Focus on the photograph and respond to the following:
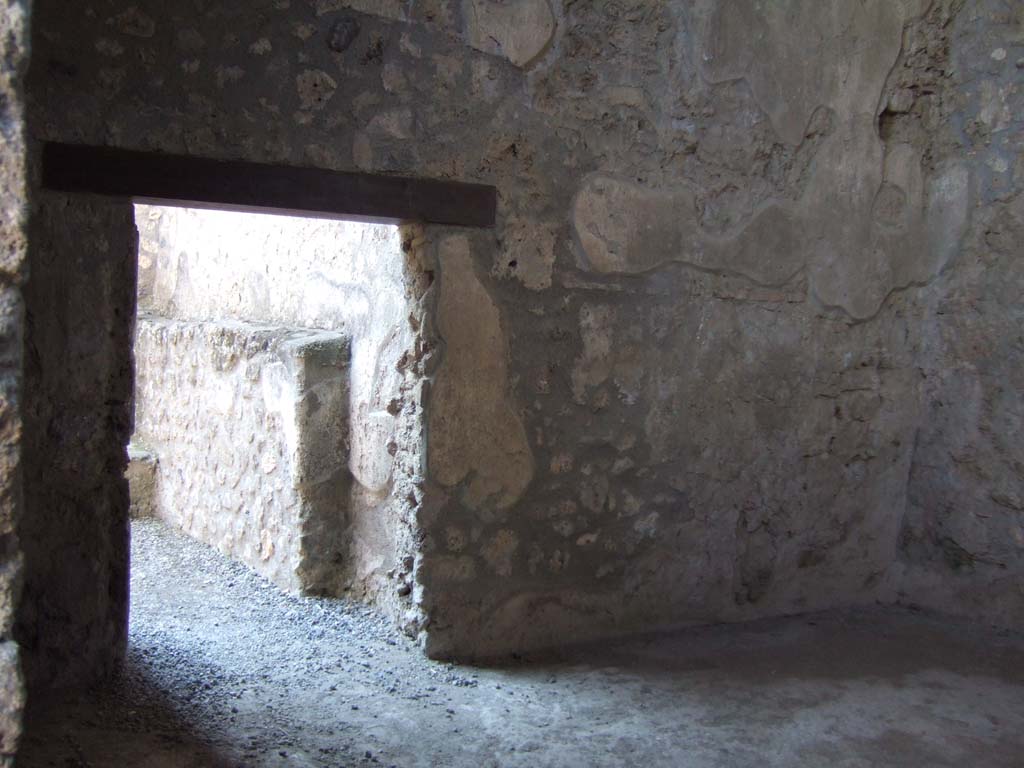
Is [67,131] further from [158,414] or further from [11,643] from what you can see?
[158,414]

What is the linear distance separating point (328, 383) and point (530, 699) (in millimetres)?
1264

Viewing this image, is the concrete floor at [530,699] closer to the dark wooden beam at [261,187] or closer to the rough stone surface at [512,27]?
the dark wooden beam at [261,187]

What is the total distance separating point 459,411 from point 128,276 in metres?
0.92

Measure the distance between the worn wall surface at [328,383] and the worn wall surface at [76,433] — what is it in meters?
0.77

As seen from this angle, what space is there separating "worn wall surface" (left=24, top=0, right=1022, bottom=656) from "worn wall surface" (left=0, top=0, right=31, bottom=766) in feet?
3.87

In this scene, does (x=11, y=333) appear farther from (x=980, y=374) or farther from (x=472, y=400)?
(x=980, y=374)

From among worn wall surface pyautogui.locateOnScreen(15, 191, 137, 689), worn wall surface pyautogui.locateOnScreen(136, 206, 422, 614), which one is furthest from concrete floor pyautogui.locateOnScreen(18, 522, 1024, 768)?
worn wall surface pyautogui.locateOnScreen(136, 206, 422, 614)

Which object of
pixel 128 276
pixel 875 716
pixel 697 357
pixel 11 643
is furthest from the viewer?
pixel 697 357

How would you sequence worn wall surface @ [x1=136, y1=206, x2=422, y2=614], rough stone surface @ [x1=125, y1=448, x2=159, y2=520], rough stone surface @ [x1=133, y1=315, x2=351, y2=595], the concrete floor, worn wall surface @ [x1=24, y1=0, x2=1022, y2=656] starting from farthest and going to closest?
rough stone surface @ [x1=125, y1=448, x2=159, y2=520], rough stone surface @ [x1=133, y1=315, x2=351, y2=595], worn wall surface @ [x1=136, y1=206, x2=422, y2=614], worn wall surface @ [x1=24, y1=0, x2=1022, y2=656], the concrete floor

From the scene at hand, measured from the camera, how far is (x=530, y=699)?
7.89ft

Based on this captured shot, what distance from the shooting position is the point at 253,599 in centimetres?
309

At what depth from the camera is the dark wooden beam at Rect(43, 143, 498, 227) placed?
207 centimetres

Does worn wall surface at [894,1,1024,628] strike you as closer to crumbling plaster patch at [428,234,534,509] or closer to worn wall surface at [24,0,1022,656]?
worn wall surface at [24,0,1022,656]

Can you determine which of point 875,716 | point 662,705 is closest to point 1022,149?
point 875,716
